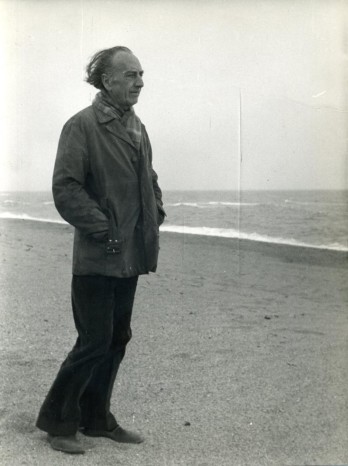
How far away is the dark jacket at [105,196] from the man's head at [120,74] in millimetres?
116

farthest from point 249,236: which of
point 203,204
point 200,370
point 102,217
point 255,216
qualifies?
point 102,217

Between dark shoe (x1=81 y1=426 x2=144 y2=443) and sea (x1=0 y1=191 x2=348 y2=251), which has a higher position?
sea (x1=0 y1=191 x2=348 y2=251)

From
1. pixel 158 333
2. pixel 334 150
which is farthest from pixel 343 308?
pixel 158 333

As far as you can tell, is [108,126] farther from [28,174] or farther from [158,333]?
[28,174]

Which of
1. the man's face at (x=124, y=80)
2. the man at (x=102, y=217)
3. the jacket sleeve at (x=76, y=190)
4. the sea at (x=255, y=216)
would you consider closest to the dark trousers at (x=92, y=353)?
the man at (x=102, y=217)

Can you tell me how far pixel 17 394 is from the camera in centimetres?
369

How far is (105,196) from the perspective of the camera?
309 centimetres

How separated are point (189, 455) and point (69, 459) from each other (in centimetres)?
54

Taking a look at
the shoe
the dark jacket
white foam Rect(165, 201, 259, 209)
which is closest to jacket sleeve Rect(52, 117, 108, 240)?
the dark jacket

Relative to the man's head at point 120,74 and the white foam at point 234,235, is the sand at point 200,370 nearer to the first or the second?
the man's head at point 120,74

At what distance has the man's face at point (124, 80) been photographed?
311 centimetres

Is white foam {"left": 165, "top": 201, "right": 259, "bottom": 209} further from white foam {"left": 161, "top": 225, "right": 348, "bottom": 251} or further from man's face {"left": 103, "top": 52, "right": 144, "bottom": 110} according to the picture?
man's face {"left": 103, "top": 52, "right": 144, "bottom": 110}

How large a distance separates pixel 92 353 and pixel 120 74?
1.27 m

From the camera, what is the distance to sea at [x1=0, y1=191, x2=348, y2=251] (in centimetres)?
1373
